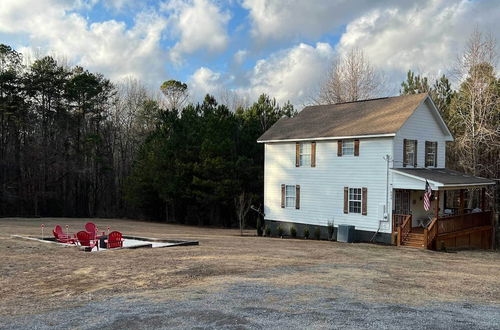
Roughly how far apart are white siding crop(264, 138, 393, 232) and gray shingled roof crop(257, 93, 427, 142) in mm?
575

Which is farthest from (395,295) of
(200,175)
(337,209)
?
(200,175)

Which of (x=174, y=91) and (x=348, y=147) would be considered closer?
(x=348, y=147)

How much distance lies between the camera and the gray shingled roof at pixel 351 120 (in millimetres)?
22406

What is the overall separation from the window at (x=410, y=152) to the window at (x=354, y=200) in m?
2.86

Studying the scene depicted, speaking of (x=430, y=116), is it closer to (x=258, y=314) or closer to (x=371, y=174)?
(x=371, y=174)

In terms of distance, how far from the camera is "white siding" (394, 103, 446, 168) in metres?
21.9

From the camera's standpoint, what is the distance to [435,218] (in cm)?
2031

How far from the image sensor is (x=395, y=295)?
365 inches

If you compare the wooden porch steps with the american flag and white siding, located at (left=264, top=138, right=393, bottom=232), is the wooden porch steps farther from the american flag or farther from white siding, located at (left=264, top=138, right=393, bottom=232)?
the american flag

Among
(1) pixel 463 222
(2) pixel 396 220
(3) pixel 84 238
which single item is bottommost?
(3) pixel 84 238

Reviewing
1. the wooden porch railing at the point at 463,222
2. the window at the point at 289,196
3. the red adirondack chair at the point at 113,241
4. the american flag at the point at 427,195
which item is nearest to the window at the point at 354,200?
the american flag at the point at 427,195

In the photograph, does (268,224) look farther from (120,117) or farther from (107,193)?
(120,117)

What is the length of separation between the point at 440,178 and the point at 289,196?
8.80m

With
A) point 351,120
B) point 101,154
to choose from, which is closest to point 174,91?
point 101,154
